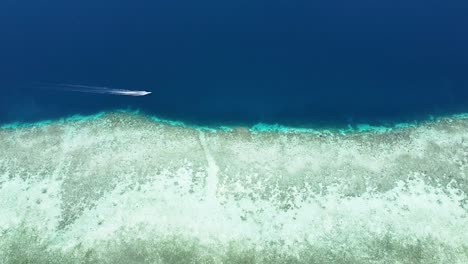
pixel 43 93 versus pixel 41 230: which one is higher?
pixel 43 93

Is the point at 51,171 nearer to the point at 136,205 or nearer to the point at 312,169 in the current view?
the point at 136,205

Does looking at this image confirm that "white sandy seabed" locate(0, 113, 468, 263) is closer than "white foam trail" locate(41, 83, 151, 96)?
Yes

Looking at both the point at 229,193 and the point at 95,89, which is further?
the point at 95,89

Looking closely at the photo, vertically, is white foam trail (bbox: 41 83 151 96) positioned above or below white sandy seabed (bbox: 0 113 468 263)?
above

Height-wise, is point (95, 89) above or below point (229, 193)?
above

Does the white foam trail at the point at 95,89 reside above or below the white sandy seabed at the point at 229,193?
above

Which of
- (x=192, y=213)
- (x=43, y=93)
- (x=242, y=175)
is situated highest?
(x=43, y=93)

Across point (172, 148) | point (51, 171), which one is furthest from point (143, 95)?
point (51, 171)

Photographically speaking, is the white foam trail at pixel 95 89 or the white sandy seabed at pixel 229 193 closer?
the white sandy seabed at pixel 229 193
